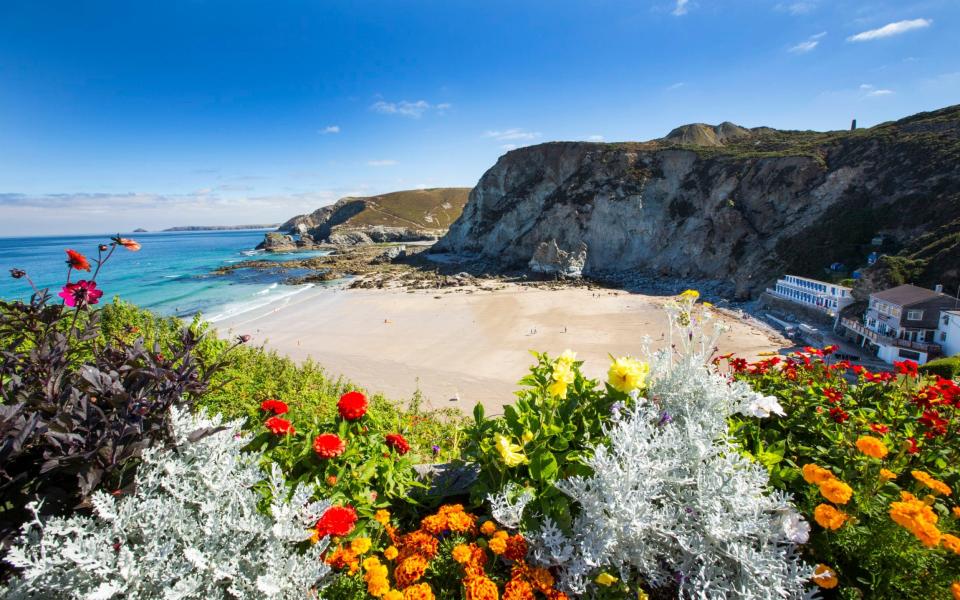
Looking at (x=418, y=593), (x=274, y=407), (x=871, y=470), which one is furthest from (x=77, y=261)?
(x=871, y=470)

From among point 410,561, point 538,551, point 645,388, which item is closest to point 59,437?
point 410,561

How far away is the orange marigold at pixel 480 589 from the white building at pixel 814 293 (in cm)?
3284

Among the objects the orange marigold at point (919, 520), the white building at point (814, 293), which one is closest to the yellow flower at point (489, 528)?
the orange marigold at point (919, 520)

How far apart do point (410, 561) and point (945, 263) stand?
3754 cm

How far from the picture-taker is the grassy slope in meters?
132

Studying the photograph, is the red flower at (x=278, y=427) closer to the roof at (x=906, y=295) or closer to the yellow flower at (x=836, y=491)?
the yellow flower at (x=836, y=491)

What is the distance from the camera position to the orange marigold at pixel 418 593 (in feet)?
6.76

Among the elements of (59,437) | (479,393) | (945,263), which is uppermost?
(59,437)

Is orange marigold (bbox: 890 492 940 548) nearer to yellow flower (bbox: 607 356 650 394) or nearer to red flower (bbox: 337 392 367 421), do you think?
yellow flower (bbox: 607 356 650 394)

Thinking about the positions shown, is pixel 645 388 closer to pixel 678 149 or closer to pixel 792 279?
pixel 792 279

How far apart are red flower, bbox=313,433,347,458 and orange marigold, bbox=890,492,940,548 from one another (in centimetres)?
330

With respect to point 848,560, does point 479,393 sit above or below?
below

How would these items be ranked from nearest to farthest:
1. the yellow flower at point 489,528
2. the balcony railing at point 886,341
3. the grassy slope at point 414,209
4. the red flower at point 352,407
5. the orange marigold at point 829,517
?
1. the orange marigold at point 829,517
2. the yellow flower at point 489,528
3. the red flower at point 352,407
4. the balcony railing at point 886,341
5. the grassy slope at point 414,209

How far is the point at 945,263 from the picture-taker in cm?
2534
